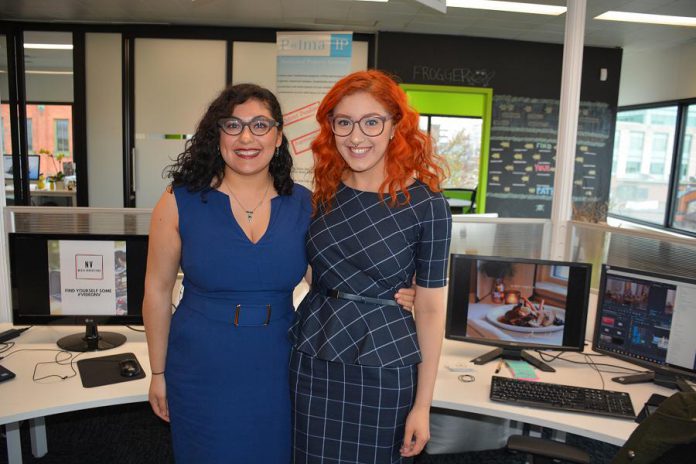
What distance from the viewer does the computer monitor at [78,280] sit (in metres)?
1.95

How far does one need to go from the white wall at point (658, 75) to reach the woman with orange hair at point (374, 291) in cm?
679

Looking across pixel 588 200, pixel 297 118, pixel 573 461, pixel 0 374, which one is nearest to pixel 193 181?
pixel 0 374

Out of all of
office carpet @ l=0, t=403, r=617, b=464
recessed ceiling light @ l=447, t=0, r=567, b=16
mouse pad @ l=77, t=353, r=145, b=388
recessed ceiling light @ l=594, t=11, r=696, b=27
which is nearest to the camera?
mouse pad @ l=77, t=353, r=145, b=388

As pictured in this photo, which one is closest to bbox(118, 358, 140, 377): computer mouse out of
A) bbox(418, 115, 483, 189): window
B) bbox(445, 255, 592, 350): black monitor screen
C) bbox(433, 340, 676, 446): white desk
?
bbox(433, 340, 676, 446): white desk

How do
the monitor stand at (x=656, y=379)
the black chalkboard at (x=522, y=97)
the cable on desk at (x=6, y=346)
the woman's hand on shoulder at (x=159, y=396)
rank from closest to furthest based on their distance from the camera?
the woman's hand on shoulder at (x=159, y=396) < the monitor stand at (x=656, y=379) < the cable on desk at (x=6, y=346) < the black chalkboard at (x=522, y=97)

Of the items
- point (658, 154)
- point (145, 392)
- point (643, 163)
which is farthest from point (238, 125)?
point (643, 163)

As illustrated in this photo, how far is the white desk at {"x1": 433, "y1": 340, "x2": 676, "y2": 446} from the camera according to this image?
152 centimetres

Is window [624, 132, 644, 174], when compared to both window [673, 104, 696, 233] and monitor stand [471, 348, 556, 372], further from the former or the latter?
monitor stand [471, 348, 556, 372]

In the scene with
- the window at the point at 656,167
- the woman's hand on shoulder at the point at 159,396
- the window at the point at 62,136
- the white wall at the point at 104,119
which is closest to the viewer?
the woman's hand on shoulder at the point at 159,396

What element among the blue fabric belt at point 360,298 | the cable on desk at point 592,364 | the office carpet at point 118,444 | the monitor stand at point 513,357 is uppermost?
the blue fabric belt at point 360,298

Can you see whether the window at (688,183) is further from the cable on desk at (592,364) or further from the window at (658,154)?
the cable on desk at (592,364)

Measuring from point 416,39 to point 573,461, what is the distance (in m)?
5.65

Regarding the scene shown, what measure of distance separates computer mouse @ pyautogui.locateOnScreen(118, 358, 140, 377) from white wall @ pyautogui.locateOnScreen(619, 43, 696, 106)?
23.5ft

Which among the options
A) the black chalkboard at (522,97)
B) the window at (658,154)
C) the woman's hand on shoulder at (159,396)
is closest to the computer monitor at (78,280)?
the woman's hand on shoulder at (159,396)
